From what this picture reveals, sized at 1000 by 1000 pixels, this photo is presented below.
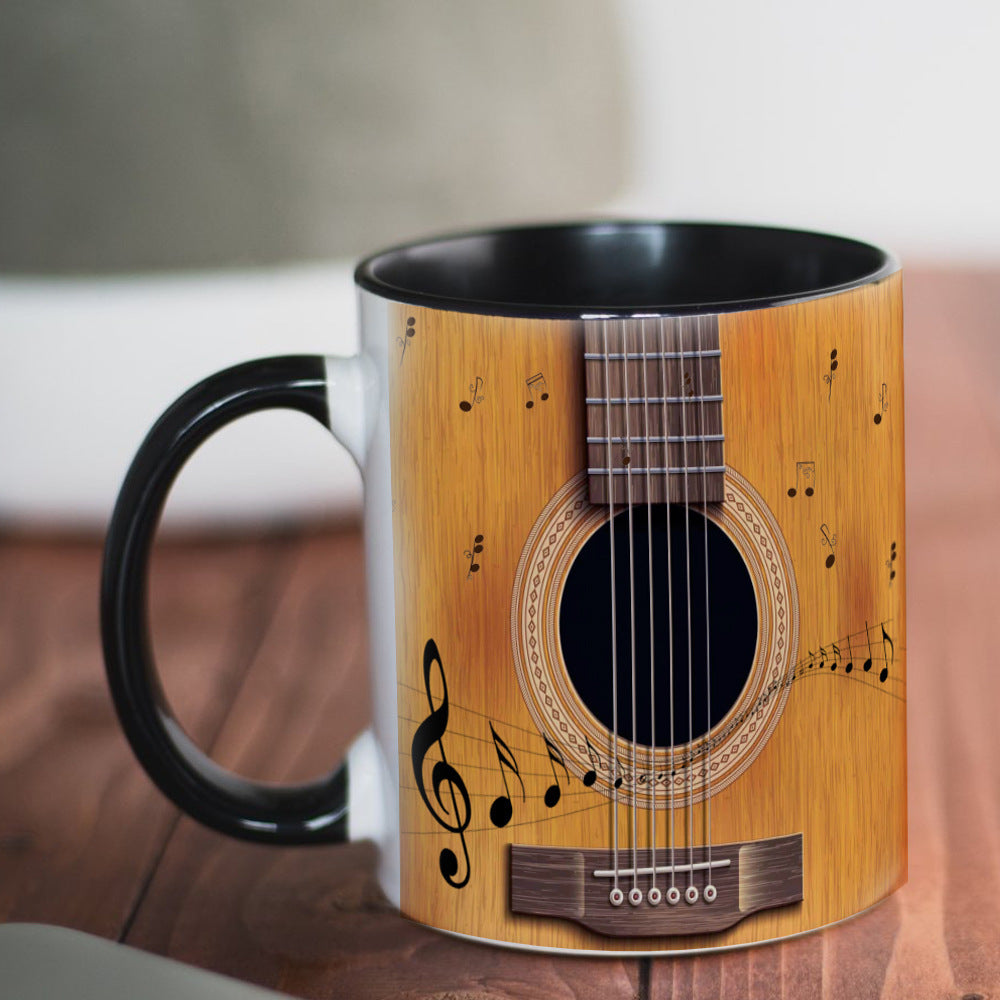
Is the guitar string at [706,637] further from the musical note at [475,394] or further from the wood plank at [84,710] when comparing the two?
the wood plank at [84,710]

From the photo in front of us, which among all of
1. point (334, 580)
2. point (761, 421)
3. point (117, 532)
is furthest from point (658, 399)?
point (334, 580)

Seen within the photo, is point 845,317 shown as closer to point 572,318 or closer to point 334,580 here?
point 572,318

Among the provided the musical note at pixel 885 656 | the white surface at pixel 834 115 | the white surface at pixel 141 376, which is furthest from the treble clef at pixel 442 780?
the white surface at pixel 834 115

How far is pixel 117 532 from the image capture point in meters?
0.38

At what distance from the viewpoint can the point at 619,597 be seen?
351 millimetres

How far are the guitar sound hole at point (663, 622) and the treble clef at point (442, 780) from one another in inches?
1.4

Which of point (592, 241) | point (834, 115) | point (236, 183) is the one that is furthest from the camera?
point (834, 115)

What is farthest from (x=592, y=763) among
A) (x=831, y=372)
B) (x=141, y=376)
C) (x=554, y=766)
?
(x=141, y=376)

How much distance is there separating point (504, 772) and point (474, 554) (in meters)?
0.05

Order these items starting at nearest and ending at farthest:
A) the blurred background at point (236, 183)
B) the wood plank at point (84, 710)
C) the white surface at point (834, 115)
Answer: the wood plank at point (84, 710)
the blurred background at point (236, 183)
the white surface at point (834, 115)

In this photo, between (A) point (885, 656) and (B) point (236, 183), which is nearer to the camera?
(A) point (885, 656)

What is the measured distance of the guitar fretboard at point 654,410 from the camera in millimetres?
342

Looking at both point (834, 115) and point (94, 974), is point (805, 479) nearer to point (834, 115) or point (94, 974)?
point (94, 974)

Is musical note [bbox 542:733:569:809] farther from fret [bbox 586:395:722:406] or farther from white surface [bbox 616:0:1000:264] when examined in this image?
white surface [bbox 616:0:1000:264]
